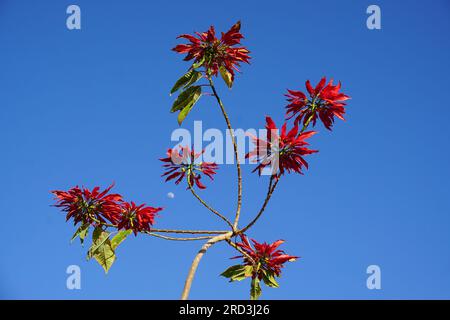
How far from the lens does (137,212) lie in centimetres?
451

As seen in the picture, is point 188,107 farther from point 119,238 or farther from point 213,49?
point 119,238

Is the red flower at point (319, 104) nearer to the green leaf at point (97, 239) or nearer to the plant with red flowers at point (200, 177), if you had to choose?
the plant with red flowers at point (200, 177)

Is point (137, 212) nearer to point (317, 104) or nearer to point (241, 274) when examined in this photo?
point (241, 274)

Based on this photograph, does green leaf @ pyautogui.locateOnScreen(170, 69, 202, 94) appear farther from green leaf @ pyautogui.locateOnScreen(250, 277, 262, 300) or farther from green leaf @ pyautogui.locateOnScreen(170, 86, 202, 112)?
green leaf @ pyautogui.locateOnScreen(250, 277, 262, 300)

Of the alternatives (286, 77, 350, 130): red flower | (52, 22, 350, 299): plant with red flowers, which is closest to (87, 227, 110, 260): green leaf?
(52, 22, 350, 299): plant with red flowers

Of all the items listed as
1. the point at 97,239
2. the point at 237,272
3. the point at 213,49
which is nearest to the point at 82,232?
the point at 97,239

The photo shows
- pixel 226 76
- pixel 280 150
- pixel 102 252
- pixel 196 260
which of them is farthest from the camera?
pixel 226 76

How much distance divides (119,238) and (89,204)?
46 cm

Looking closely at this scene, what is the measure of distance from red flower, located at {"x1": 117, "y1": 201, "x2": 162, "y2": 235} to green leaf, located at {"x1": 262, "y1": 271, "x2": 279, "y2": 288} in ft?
3.75

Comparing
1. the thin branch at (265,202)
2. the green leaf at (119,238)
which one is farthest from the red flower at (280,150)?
the green leaf at (119,238)

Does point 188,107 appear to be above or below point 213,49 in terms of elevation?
below

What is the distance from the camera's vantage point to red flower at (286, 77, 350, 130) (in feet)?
14.1

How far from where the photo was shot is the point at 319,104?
4.34 metres
